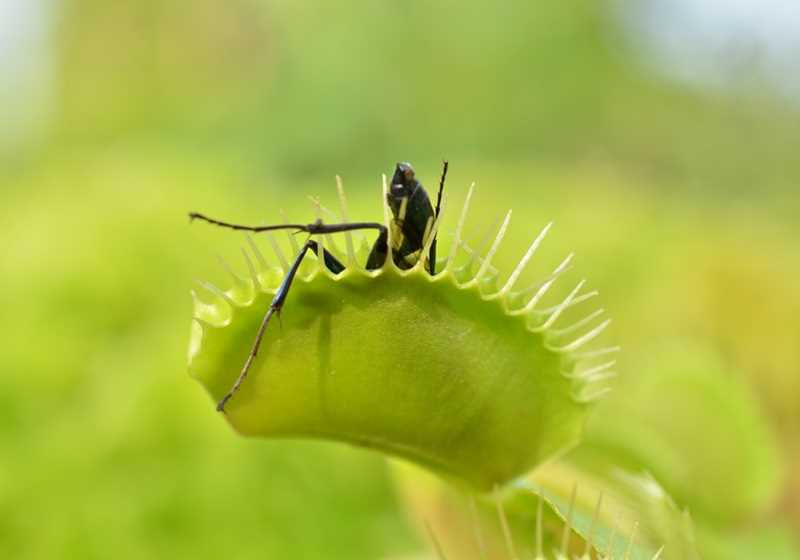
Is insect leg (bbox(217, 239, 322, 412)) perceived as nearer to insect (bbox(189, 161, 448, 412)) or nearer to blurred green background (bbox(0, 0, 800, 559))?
insect (bbox(189, 161, 448, 412))

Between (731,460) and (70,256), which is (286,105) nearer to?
(70,256)

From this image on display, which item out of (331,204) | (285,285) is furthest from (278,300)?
(331,204)

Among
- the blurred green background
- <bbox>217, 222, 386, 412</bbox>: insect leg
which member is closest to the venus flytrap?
<bbox>217, 222, 386, 412</bbox>: insect leg

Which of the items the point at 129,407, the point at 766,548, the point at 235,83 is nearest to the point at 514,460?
the point at 766,548

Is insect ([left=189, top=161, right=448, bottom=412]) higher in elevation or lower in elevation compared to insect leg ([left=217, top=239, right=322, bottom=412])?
higher

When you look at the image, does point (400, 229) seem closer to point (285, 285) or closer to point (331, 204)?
point (285, 285)

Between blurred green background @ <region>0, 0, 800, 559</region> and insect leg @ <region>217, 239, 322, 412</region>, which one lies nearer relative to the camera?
insect leg @ <region>217, 239, 322, 412</region>

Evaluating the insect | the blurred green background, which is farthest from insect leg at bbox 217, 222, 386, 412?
the blurred green background

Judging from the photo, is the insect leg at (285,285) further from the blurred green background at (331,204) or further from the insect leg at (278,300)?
the blurred green background at (331,204)
